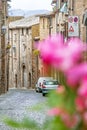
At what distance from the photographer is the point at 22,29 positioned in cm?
7744

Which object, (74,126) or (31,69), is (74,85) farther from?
(31,69)

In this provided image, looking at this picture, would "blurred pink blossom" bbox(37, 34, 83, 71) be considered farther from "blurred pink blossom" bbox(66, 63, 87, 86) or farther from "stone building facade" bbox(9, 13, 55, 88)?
"stone building facade" bbox(9, 13, 55, 88)

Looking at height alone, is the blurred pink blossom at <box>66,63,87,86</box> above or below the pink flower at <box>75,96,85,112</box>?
above

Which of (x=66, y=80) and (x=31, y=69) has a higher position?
(x=66, y=80)

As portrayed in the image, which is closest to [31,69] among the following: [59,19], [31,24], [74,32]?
[31,24]

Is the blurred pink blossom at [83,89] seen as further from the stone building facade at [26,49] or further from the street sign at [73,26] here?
the stone building facade at [26,49]

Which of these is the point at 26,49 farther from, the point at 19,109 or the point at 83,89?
the point at 83,89

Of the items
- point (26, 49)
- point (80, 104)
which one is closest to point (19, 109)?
point (80, 104)

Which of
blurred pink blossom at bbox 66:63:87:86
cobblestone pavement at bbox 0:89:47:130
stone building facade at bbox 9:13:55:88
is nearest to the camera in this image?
blurred pink blossom at bbox 66:63:87:86

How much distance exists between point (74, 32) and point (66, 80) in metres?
27.8

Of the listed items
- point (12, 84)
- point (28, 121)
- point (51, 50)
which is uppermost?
point (51, 50)

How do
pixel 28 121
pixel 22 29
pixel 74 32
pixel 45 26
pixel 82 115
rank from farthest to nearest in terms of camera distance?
pixel 22 29 < pixel 45 26 < pixel 74 32 < pixel 28 121 < pixel 82 115

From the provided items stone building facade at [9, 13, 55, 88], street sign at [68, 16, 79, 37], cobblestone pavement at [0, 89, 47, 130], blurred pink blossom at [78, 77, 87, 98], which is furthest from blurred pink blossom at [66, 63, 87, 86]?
stone building facade at [9, 13, 55, 88]

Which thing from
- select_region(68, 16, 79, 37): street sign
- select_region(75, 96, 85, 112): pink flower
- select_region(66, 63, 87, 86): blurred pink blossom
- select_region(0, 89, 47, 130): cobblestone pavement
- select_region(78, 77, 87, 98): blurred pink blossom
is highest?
select_region(68, 16, 79, 37): street sign
